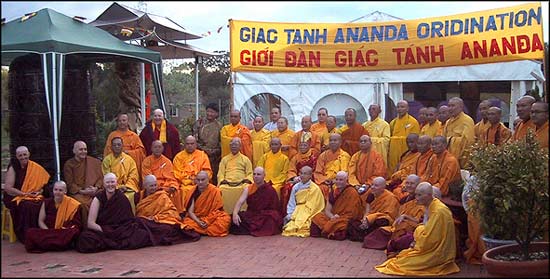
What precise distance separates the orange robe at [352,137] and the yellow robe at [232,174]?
1489mm

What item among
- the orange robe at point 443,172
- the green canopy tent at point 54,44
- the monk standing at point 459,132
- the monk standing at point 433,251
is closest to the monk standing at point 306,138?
the monk standing at point 459,132

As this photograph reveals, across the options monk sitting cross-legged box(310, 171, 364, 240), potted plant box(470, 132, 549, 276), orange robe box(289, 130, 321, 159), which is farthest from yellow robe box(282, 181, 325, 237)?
potted plant box(470, 132, 549, 276)

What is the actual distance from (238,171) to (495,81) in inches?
179

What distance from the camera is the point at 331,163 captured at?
890 centimetres

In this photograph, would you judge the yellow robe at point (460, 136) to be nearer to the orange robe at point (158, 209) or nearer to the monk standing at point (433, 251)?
the monk standing at point (433, 251)

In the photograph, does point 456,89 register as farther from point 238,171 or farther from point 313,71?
point 238,171

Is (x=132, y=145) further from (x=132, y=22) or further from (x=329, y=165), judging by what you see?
(x=132, y=22)

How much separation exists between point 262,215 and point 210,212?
72 cm

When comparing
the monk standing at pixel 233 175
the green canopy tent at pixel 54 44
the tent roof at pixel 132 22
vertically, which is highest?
the tent roof at pixel 132 22

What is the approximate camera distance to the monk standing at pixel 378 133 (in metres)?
9.21

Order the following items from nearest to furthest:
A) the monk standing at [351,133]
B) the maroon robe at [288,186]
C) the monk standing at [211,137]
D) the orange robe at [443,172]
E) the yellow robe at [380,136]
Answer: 1. the orange robe at [443,172]
2. the maroon robe at [288,186]
3. the yellow robe at [380,136]
4. the monk standing at [351,133]
5. the monk standing at [211,137]

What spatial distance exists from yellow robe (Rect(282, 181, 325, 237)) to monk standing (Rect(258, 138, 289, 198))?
26.1 inches

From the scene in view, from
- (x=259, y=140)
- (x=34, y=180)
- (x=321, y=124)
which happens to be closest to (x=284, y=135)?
(x=259, y=140)

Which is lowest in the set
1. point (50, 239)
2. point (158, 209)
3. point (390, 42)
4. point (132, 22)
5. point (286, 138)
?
point (50, 239)
